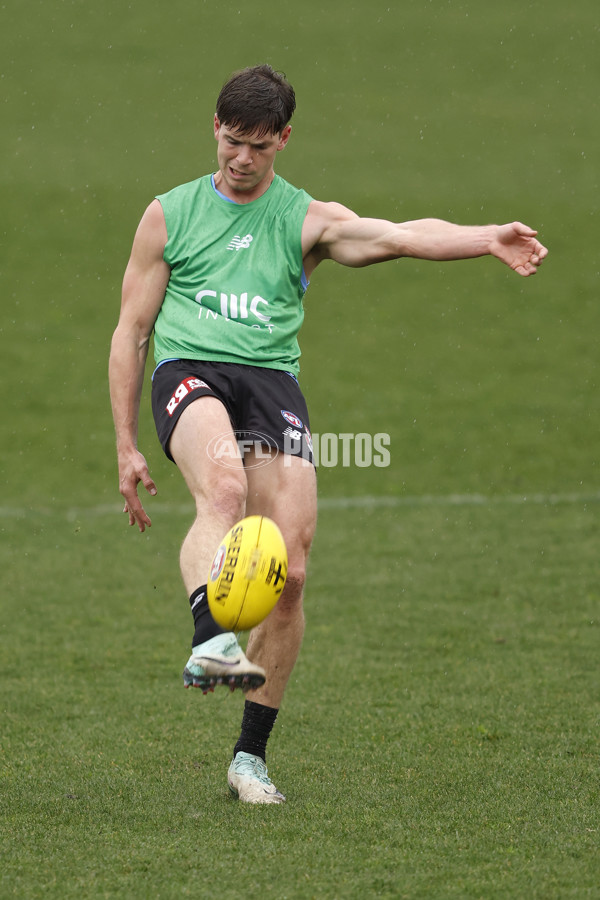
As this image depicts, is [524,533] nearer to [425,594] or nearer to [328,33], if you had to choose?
[425,594]

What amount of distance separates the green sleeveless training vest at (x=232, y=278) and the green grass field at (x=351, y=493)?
1.78 metres

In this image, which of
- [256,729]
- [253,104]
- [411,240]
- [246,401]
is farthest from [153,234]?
[256,729]

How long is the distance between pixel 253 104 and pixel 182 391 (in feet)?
3.71

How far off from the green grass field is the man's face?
2438 mm

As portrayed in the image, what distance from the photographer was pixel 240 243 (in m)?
5.05

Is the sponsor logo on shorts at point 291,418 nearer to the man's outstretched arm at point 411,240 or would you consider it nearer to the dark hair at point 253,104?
the man's outstretched arm at point 411,240

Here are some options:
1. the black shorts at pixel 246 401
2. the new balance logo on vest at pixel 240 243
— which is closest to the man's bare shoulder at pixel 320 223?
the new balance logo on vest at pixel 240 243

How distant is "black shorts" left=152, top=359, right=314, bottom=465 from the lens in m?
4.86

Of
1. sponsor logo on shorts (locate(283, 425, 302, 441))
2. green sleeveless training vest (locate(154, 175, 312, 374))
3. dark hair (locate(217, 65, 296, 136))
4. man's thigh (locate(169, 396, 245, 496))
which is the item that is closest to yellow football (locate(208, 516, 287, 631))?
man's thigh (locate(169, 396, 245, 496))

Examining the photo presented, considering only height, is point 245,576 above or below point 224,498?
below

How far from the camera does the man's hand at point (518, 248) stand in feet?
14.9

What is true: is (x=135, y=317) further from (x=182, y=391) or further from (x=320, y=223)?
(x=320, y=223)

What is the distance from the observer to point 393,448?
1600 cm

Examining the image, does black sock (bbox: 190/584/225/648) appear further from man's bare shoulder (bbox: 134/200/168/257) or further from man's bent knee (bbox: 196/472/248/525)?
man's bare shoulder (bbox: 134/200/168/257)
